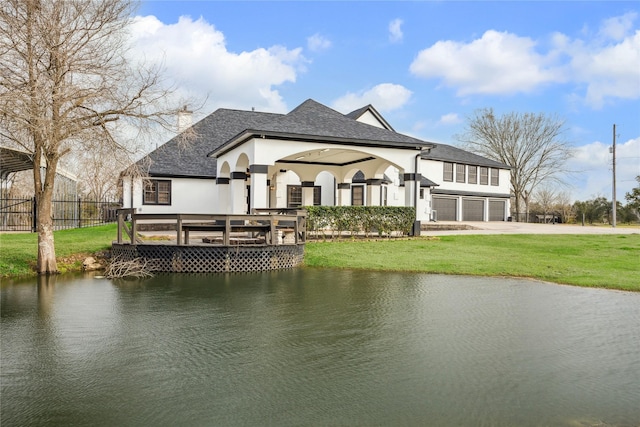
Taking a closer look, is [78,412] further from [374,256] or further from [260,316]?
[374,256]

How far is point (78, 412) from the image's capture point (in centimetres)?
397

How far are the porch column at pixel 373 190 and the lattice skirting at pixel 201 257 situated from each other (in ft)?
35.9

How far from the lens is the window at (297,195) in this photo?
26.3 m

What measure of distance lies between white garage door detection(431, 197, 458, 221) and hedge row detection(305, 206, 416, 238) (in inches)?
627

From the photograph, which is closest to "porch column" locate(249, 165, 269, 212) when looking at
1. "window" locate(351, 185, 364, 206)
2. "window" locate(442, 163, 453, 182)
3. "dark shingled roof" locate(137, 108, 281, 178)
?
"dark shingled roof" locate(137, 108, 281, 178)

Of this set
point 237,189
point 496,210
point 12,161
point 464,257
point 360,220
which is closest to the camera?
point 464,257

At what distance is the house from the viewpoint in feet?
57.0

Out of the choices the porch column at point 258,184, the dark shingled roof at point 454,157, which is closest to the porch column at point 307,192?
the porch column at point 258,184

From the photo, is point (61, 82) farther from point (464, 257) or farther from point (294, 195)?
point (294, 195)

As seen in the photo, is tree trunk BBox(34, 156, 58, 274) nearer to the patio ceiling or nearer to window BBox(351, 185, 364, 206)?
the patio ceiling

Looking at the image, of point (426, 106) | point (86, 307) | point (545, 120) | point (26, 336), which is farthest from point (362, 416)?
point (545, 120)

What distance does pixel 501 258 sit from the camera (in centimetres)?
1438

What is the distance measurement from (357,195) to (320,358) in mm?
22332

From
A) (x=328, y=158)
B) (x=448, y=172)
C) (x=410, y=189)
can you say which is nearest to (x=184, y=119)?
(x=410, y=189)
